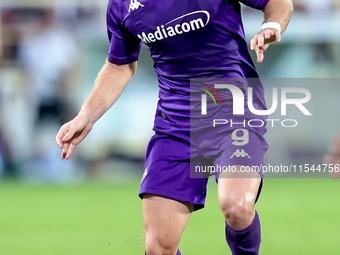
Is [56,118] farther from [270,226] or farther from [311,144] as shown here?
[270,226]

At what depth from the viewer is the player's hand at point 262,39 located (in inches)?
170

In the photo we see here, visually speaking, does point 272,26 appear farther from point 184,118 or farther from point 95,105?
point 95,105

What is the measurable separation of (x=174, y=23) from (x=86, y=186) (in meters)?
7.74

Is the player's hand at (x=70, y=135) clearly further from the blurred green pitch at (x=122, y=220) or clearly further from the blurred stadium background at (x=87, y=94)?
the blurred stadium background at (x=87, y=94)

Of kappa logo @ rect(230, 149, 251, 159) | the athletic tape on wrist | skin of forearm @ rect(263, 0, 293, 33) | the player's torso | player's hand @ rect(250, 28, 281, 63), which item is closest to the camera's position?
player's hand @ rect(250, 28, 281, 63)

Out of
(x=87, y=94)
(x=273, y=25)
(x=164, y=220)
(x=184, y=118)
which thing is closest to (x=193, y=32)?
(x=184, y=118)

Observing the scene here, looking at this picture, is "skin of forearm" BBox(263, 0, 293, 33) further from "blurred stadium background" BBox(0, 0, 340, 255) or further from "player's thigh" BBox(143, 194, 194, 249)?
"blurred stadium background" BBox(0, 0, 340, 255)

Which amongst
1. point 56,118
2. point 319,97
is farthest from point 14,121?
point 319,97

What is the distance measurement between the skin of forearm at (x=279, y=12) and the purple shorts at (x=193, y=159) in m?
0.71

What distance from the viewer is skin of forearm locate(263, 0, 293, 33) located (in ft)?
15.3

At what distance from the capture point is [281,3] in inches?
190

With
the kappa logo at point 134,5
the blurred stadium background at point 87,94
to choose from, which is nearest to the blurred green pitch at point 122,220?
the blurred stadium background at point 87,94

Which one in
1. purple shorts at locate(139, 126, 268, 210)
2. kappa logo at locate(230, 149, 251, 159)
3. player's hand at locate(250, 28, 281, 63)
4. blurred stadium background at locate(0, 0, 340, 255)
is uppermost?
player's hand at locate(250, 28, 281, 63)

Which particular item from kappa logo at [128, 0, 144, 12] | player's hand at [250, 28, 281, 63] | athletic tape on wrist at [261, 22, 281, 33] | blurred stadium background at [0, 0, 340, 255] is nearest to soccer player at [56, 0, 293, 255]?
kappa logo at [128, 0, 144, 12]
